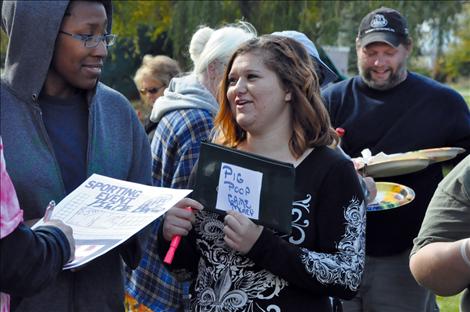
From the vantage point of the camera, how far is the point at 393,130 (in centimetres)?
503

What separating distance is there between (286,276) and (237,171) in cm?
39

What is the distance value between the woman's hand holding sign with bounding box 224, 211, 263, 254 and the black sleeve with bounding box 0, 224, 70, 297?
0.64 m

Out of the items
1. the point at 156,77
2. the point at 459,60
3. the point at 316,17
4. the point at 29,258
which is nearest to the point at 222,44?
the point at 156,77

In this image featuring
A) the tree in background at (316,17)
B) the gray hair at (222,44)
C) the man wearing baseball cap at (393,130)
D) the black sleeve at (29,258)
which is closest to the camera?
the black sleeve at (29,258)

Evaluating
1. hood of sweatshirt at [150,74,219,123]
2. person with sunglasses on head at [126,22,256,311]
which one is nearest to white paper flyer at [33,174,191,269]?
Answer: person with sunglasses on head at [126,22,256,311]

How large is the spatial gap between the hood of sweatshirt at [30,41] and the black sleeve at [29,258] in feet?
2.18

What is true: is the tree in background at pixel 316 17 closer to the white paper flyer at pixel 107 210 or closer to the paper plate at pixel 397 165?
the paper plate at pixel 397 165

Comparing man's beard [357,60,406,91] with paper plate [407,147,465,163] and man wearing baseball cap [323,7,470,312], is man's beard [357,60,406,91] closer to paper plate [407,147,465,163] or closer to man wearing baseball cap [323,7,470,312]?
man wearing baseball cap [323,7,470,312]

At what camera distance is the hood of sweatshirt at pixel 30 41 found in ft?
9.41

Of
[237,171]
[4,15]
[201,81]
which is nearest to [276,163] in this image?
[237,171]

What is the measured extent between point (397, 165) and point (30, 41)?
94.0 inches

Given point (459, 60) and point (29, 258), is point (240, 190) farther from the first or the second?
point (459, 60)

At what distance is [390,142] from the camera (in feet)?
16.4

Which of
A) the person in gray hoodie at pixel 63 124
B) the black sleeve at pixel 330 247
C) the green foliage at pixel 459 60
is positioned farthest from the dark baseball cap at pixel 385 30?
the green foliage at pixel 459 60
